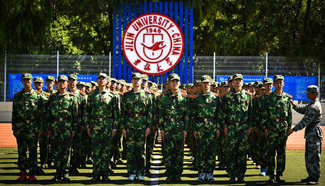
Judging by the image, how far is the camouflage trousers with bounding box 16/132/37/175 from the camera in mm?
9719

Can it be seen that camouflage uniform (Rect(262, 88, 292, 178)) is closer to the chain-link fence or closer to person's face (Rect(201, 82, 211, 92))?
person's face (Rect(201, 82, 211, 92))

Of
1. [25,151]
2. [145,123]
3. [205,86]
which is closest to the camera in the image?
[25,151]

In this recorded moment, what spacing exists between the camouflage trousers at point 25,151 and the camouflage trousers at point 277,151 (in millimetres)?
4602

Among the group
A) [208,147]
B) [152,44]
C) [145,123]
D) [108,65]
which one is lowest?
[208,147]

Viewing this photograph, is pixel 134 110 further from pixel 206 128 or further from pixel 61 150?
pixel 61 150

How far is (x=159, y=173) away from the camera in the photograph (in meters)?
11.1

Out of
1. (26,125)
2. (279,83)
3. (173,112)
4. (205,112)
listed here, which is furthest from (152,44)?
(26,125)

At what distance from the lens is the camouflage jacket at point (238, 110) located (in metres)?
9.82

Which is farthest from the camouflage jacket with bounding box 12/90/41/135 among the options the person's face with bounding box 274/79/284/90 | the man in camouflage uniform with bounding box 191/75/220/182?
the person's face with bounding box 274/79/284/90

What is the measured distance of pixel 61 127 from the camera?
9672 mm

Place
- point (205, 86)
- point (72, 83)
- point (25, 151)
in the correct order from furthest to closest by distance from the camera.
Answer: point (72, 83)
point (205, 86)
point (25, 151)

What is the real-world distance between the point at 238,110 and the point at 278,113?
78 centimetres

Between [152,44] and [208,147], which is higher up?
[152,44]

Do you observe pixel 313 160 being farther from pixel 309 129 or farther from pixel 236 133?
pixel 236 133
